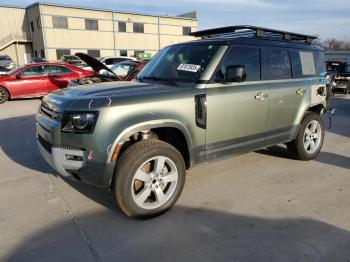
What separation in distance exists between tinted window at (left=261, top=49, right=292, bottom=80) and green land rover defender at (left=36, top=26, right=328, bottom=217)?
0.05 ft

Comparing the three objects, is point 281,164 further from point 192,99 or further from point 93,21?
point 93,21

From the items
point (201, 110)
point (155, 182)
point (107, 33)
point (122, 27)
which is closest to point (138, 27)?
point (122, 27)

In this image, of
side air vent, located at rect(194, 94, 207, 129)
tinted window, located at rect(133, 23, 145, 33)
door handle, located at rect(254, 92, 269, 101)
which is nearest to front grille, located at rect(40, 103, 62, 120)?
side air vent, located at rect(194, 94, 207, 129)

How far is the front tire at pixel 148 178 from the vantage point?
3.37 meters

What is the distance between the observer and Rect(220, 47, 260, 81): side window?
4.20m

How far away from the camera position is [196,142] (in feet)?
12.8

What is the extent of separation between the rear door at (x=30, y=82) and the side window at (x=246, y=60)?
1010 cm

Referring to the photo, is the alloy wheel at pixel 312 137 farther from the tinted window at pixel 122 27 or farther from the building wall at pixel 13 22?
the building wall at pixel 13 22

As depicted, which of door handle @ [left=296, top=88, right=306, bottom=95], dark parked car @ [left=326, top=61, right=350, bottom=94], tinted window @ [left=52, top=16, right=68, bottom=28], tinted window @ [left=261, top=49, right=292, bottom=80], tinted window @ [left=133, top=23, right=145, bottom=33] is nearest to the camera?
tinted window @ [left=261, top=49, right=292, bottom=80]

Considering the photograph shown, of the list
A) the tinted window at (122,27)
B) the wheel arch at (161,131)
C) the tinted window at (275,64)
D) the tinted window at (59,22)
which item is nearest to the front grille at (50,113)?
the wheel arch at (161,131)

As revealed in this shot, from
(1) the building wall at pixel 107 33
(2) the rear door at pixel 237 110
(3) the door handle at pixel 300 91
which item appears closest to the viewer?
(2) the rear door at pixel 237 110

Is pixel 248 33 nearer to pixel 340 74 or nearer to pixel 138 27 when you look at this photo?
pixel 340 74

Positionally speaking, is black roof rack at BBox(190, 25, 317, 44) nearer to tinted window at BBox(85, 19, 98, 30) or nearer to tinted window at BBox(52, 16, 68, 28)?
tinted window at BBox(52, 16, 68, 28)

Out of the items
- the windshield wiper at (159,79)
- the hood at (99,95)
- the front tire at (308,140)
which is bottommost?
the front tire at (308,140)
